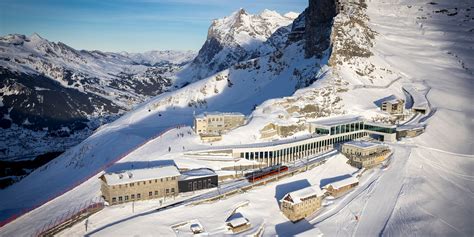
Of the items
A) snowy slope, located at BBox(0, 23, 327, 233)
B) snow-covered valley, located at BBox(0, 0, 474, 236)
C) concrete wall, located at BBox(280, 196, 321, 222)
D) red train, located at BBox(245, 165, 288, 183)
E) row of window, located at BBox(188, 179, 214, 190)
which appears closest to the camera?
snow-covered valley, located at BBox(0, 0, 474, 236)

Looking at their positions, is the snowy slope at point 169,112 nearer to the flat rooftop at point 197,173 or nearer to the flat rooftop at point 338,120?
the flat rooftop at point 197,173

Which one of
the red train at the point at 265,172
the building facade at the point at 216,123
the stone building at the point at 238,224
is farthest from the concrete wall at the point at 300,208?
the building facade at the point at 216,123

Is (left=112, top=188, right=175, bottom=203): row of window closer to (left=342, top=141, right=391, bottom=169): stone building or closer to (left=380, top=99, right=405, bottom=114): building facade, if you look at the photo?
(left=342, top=141, right=391, bottom=169): stone building

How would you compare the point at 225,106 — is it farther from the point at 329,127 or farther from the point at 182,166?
the point at 182,166

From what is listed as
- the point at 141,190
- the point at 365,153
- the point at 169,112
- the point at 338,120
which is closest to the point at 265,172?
the point at 365,153

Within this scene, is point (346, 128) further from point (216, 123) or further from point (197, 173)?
point (197, 173)

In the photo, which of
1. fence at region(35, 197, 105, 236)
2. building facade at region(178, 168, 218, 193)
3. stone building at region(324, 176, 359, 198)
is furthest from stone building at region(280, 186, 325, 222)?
fence at region(35, 197, 105, 236)
